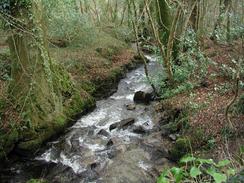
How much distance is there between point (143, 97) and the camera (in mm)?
13094

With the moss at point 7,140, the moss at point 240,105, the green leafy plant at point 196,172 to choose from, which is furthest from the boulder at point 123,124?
the green leafy plant at point 196,172

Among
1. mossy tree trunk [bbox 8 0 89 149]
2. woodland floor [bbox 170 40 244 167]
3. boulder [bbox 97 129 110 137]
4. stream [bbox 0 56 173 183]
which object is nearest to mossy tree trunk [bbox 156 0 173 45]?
woodland floor [bbox 170 40 244 167]

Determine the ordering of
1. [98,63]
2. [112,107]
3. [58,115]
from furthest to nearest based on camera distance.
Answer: [98,63]
[112,107]
[58,115]

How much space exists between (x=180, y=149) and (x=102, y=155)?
218 centimetres

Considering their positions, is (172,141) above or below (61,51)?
below

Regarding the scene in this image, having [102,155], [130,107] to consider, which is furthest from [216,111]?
[130,107]

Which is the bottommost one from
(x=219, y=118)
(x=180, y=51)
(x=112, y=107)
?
(x=112, y=107)

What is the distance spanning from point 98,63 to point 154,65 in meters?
3.90

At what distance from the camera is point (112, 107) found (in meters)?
12.9

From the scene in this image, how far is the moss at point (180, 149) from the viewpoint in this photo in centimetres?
792

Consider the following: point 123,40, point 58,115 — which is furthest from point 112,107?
point 123,40

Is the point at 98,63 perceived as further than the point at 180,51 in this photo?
Yes

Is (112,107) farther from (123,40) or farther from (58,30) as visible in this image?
(123,40)

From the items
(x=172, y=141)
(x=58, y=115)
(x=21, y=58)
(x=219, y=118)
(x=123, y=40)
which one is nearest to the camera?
(x=219, y=118)
